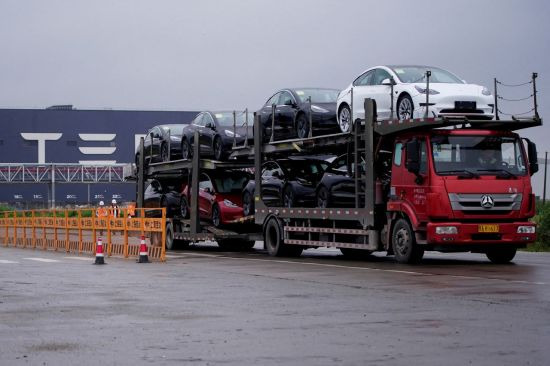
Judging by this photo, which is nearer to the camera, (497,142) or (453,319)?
(453,319)

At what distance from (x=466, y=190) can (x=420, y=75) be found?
2798 millimetres

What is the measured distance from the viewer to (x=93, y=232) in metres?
30.3

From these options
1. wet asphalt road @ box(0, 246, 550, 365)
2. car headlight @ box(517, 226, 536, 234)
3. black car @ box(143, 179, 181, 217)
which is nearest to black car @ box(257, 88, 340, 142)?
wet asphalt road @ box(0, 246, 550, 365)

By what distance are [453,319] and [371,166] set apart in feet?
33.9

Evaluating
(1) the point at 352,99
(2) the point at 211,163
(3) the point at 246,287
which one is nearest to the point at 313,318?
(3) the point at 246,287

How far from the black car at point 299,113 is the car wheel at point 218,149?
2708 mm

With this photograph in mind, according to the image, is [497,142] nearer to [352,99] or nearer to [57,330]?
[352,99]

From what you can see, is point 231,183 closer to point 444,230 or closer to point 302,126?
point 302,126

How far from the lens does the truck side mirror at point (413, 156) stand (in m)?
20.7

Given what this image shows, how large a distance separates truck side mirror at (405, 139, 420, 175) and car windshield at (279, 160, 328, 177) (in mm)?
4400

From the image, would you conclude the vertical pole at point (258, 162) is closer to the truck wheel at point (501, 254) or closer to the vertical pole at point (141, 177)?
the truck wheel at point (501, 254)

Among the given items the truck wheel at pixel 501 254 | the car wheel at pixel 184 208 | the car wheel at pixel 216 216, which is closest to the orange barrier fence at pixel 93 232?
the car wheel at pixel 184 208

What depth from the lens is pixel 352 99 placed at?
22.9 meters

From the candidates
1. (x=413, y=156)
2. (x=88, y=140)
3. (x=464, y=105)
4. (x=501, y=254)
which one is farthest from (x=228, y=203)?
(x=88, y=140)
